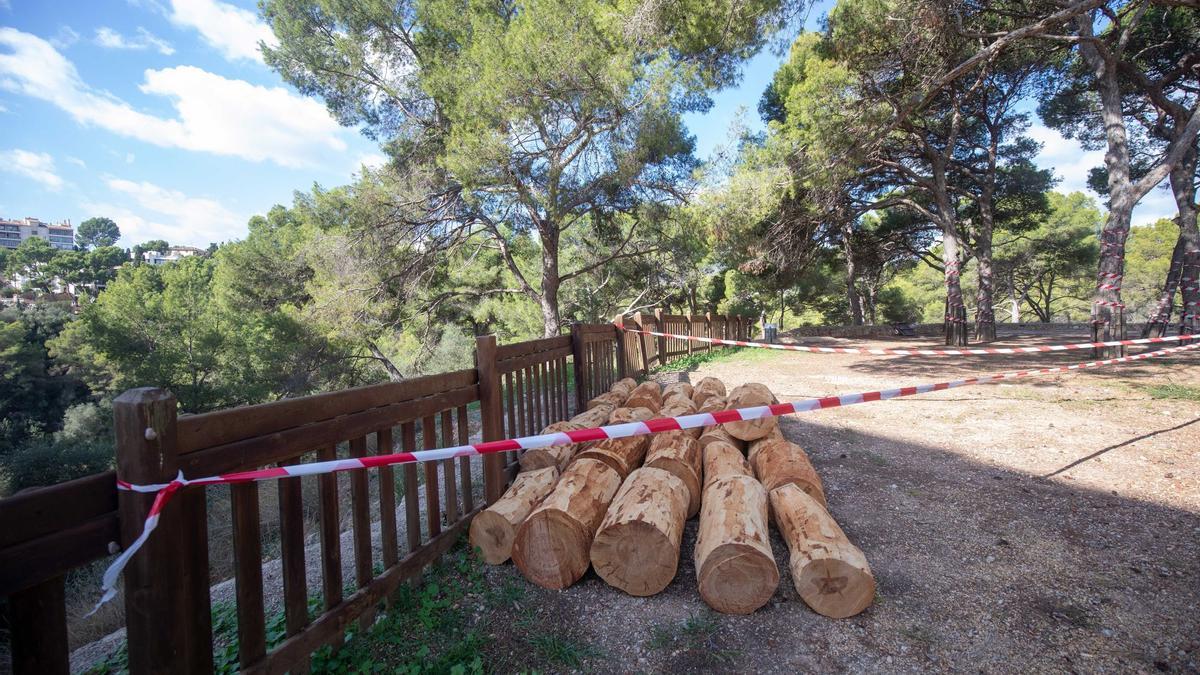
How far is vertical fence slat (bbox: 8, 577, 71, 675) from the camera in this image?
46.1 inches

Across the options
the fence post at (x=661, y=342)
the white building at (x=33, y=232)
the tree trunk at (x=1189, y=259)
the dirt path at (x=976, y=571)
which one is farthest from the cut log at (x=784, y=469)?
the white building at (x=33, y=232)

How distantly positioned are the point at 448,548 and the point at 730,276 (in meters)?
24.2

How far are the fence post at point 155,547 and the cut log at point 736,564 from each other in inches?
72.5

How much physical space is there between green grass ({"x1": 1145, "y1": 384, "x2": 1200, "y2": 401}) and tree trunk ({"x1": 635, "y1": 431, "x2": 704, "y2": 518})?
21.4 ft

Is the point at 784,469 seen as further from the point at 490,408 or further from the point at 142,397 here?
the point at 142,397

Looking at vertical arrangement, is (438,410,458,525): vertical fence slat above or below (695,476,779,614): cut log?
Result: above

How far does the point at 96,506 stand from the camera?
1335mm

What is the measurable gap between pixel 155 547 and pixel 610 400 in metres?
3.53

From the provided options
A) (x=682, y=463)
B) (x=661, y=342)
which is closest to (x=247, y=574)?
(x=682, y=463)

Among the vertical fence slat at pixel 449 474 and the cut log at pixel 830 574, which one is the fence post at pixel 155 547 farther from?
the cut log at pixel 830 574

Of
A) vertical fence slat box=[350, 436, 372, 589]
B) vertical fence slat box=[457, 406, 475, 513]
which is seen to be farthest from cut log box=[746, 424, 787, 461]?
vertical fence slat box=[350, 436, 372, 589]

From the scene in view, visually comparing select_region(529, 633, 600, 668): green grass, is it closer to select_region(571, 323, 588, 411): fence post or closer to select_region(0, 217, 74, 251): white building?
select_region(571, 323, 588, 411): fence post

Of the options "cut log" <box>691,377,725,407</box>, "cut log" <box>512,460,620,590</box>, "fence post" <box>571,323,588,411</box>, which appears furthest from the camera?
"fence post" <box>571,323,588,411</box>

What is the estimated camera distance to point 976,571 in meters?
2.56
